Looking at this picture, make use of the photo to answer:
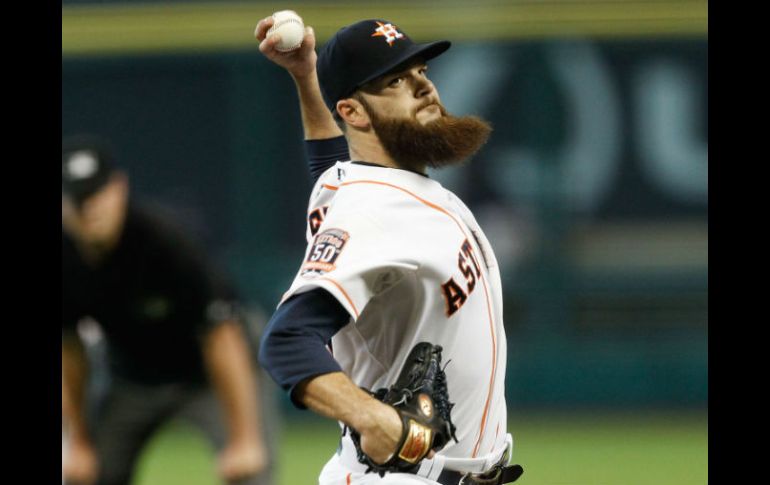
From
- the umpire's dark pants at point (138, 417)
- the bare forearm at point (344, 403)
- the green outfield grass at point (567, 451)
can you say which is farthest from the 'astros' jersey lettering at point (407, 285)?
the green outfield grass at point (567, 451)

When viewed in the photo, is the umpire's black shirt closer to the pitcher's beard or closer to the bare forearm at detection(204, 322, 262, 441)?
the bare forearm at detection(204, 322, 262, 441)

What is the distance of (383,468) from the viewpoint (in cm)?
274

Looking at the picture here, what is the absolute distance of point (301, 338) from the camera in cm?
273

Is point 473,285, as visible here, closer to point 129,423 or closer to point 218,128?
point 129,423

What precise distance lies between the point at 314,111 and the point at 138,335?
6.92ft

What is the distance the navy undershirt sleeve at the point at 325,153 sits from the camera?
373 cm

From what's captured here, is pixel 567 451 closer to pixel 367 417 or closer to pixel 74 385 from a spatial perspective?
pixel 74 385

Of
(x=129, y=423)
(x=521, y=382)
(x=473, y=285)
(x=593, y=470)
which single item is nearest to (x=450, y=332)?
(x=473, y=285)

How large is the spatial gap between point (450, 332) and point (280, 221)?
22.2 feet

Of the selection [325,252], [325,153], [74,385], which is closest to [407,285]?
[325,252]

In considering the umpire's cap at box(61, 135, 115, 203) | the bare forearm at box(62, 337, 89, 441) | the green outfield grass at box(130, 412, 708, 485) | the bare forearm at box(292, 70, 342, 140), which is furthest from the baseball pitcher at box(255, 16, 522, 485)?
the green outfield grass at box(130, 412, 708, 485)

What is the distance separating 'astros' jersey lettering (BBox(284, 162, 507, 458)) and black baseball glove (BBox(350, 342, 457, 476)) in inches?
3.4

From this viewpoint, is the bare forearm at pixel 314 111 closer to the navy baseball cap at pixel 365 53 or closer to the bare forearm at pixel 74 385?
the navy baseball cap at pixel 365 53

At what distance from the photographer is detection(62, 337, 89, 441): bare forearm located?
536 centimetres
